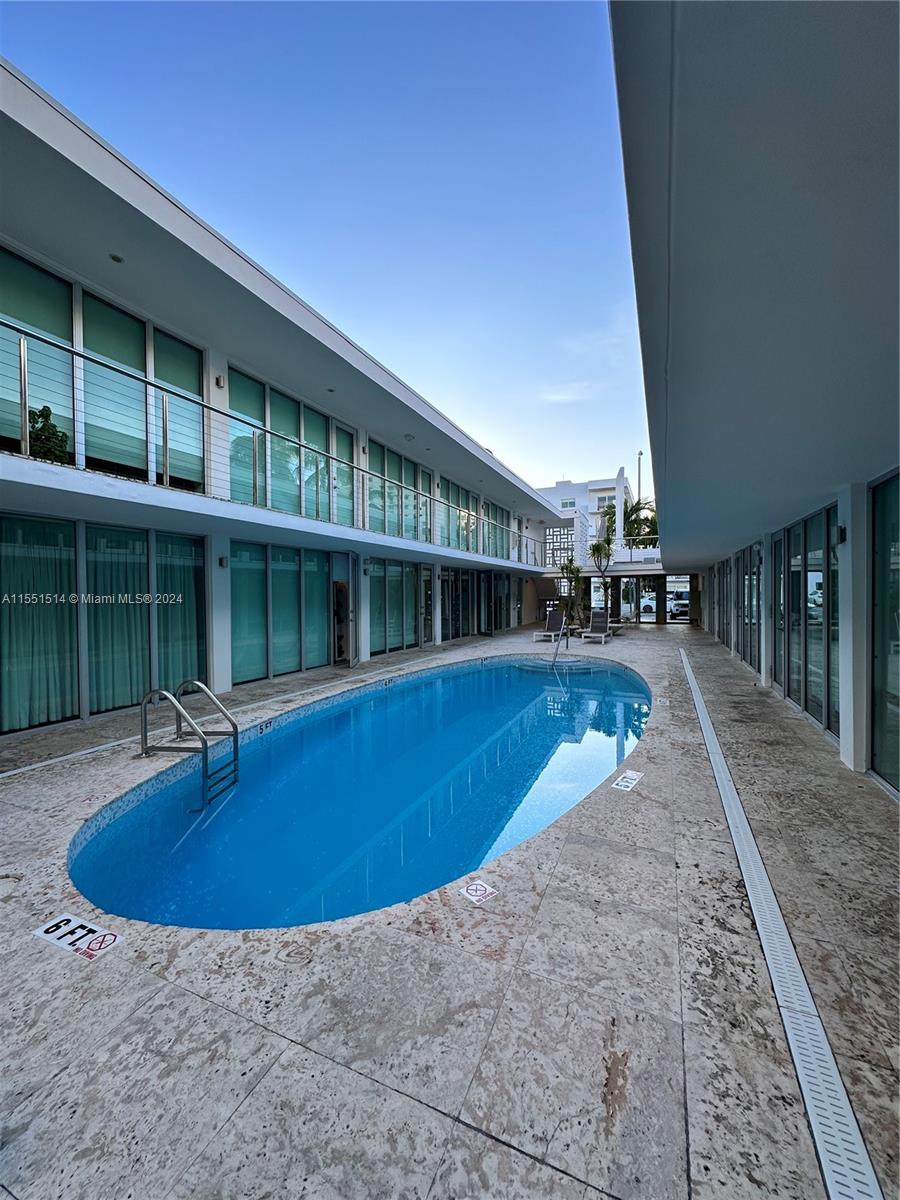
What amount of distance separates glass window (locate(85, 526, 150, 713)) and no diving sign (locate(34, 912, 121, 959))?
16.4 feet

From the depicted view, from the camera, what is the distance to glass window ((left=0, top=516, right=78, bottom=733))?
19.1 ft

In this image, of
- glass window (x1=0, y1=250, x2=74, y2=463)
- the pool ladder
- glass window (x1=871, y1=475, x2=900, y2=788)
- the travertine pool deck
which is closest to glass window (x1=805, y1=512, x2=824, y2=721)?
glass window (x1=871, y1=475, x2=900, y2=788)

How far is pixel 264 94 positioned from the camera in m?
7.04

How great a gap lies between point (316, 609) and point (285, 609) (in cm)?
91

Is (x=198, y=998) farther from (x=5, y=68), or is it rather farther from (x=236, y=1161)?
(x=5, y=68)

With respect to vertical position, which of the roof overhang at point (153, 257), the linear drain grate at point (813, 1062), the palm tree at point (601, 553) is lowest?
the linear drain grate at point (813, 1062)

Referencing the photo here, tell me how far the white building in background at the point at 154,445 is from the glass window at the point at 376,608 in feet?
2.64

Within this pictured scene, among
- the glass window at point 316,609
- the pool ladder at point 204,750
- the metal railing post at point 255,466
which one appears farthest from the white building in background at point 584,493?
the pool ladder at point 204,750

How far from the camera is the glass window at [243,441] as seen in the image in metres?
7.78

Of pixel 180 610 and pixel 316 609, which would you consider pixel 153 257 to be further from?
pixel 316 609

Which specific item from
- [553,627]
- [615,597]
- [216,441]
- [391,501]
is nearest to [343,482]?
[391,501]

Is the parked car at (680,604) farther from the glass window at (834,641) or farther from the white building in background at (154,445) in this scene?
the glass window at (834,641)

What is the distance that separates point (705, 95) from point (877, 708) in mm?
4876

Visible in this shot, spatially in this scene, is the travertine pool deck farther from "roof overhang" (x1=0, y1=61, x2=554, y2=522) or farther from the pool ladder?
"roof overhang" (x1=0, y1=61, x2=554, y2=522)
